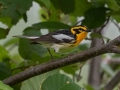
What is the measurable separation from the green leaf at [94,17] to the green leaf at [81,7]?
0.02 meters

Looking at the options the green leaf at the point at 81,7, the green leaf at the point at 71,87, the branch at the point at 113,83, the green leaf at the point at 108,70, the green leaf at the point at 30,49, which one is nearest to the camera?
the green leaf at the point at 71,87

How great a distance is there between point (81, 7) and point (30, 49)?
1.13 ft

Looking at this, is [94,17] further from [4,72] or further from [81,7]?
[4,72]

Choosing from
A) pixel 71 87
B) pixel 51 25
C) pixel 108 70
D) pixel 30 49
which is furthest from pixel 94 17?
pixel 108 70

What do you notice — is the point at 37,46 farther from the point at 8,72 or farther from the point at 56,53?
the point at 8,72

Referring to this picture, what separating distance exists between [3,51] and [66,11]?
1.23ft

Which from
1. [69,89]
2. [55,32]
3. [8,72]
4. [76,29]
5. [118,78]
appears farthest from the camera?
[118,78]

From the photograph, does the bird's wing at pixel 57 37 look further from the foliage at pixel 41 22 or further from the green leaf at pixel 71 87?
the green leaf at pixel 71 87

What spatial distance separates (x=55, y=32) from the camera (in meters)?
1.79

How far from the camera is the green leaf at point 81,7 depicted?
1636mm

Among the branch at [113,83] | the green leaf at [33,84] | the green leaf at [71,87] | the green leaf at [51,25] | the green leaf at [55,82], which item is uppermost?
the green leaf at [71,87]

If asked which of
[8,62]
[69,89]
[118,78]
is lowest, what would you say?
[118,78]

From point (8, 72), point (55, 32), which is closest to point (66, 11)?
point (55, 32)

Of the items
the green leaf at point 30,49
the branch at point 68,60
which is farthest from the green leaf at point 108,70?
the branch at point 68,60
